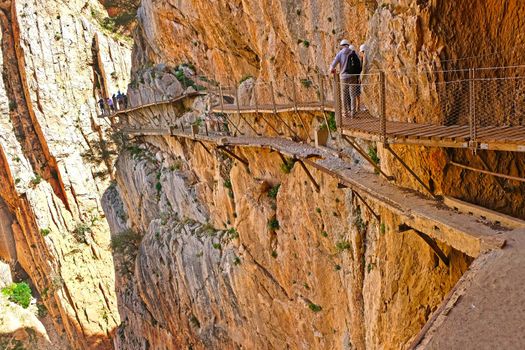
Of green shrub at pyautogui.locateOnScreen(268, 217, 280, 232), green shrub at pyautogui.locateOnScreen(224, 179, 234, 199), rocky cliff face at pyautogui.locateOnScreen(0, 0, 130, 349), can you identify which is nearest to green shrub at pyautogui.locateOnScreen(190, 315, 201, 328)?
green shrub at pyautogui.locateOnScreen(224, 179, 234, 199)

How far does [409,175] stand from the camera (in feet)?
22.2

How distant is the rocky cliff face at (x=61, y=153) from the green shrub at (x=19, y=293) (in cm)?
110

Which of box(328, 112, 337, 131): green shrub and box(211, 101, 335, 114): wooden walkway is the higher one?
box(211, 101, 335, 114): wooden walkway

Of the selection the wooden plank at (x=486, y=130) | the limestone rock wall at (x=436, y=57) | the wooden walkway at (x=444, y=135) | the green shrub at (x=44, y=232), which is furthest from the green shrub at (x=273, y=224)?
the green shrub at (x=44, y=232)

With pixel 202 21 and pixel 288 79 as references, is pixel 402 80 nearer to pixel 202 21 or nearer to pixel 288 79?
pixel 288 79

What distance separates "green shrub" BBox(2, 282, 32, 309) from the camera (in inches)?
1382

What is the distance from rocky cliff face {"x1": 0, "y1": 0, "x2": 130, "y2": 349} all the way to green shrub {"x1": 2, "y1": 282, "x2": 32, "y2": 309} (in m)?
1.10

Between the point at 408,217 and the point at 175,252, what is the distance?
53.6 feet

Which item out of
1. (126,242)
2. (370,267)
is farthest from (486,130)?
(126,242)

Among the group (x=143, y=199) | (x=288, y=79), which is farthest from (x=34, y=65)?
(x=288, y=79)

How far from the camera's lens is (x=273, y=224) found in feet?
43.5

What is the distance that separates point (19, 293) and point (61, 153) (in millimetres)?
12400

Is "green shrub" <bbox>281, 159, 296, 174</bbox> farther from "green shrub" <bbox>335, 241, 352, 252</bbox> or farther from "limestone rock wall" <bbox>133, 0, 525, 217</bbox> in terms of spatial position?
"limestone rock wall" <bbox>133, 0, 525, 217</bbox>

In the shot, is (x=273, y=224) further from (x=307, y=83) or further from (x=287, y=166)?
(x=307, y=83)
